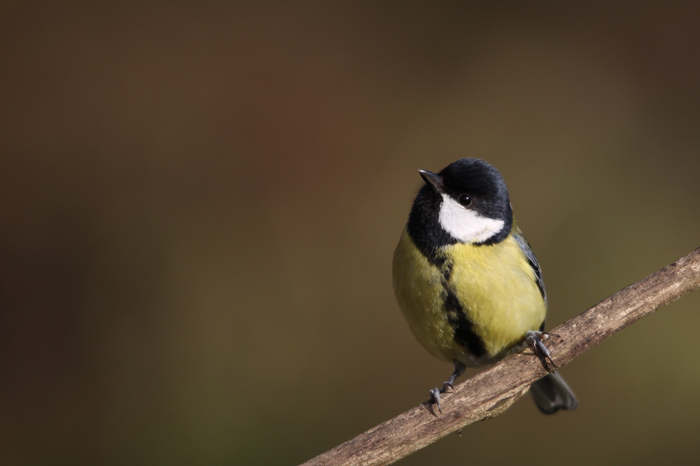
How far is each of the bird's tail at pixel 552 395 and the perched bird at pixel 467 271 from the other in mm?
349

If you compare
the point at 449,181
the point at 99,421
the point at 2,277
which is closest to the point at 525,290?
the point at 449,181

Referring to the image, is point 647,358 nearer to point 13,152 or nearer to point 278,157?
point 278,157

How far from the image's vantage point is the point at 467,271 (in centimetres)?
165

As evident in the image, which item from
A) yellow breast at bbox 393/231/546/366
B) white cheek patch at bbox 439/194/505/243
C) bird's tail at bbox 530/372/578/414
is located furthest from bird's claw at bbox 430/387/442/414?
bird's tail at bbox 530/372/578/414

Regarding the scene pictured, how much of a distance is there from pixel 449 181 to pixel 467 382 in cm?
62

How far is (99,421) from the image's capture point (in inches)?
112

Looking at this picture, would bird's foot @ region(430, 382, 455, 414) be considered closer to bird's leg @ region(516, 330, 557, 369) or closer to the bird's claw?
the bird's claw

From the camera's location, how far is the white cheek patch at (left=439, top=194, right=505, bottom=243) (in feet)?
5.62

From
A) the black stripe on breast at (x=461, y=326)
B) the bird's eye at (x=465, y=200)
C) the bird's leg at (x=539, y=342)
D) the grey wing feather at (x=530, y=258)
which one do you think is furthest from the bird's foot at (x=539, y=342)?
the bird's eye at (x=465, y=200)

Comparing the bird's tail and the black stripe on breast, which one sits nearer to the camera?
the black stripe on breast

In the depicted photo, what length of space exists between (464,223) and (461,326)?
1.04ft

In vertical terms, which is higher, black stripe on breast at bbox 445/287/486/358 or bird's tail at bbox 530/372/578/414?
black stripe on breast at bbox 445/287/486/358

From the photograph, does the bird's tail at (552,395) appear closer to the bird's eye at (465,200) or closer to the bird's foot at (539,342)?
the bird's foot at (539,342)

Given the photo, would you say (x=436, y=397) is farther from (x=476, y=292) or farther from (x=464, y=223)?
(x=464, y=223)
